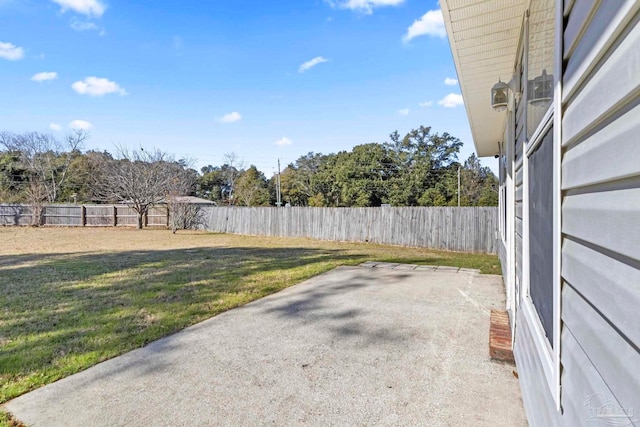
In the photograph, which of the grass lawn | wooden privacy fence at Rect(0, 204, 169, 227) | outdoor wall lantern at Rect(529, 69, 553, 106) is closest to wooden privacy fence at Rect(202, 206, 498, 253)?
Result: the grass lawn

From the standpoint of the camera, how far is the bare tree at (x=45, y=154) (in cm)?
2869

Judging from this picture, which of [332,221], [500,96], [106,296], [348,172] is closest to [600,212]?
[500,96]

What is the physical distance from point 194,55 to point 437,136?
883 inches

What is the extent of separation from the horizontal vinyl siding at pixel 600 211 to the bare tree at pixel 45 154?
34949mm

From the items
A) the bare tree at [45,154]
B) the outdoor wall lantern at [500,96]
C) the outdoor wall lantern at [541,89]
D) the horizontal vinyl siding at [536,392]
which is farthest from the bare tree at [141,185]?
the horizontal vinyl siding at [536,392]

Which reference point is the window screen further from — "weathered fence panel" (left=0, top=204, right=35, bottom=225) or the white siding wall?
"weathered fence panel" (left=0, top=204, right=35, bottom=225)

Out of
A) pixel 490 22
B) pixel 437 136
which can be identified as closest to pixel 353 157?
pixel 437 136

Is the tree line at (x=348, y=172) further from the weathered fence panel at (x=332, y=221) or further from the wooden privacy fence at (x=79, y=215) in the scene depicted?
the weathered fence panel at (x=332, y=221)

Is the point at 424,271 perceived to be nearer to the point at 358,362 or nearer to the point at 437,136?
the point at 358,362

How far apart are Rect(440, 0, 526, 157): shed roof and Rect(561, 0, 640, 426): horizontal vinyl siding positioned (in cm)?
166

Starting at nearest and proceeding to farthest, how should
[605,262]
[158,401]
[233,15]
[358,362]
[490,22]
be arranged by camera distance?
→ [605,262] < [158,401] < [490,22] < [358,362] < [233,15]

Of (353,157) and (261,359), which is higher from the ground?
(353,157)

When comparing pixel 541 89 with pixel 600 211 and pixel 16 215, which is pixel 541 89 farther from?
pixel 16 215

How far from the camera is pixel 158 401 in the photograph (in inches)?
85.4
